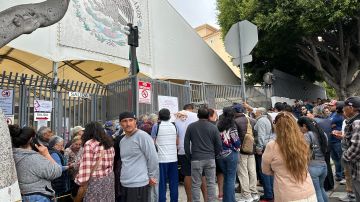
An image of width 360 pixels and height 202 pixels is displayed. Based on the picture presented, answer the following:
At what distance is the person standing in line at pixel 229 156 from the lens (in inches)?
224

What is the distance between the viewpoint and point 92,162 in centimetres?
418

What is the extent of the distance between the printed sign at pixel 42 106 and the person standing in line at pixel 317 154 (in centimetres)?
519

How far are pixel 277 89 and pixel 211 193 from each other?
10.4 meters

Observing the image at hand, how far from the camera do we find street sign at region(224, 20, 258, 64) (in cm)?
612

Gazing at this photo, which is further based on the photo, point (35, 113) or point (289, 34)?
point (289, 34)

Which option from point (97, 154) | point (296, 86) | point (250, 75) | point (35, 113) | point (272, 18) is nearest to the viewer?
point (97, 154)

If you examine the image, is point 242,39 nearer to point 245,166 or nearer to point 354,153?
point 245,166

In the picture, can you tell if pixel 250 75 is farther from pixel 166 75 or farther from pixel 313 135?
pixel 313 135

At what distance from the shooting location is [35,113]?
6945 mm

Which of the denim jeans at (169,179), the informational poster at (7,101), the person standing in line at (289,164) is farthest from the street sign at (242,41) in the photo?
the informational poster at (7,101)

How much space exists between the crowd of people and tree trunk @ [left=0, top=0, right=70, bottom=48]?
1495 millimetres

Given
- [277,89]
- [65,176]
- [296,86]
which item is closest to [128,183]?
[65,176]

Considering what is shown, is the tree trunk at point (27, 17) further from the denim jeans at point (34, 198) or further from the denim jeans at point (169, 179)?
the denim jeans at point (169, 179)

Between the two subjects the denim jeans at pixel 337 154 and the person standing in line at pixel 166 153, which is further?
the denim jeans at pixel 337 154
